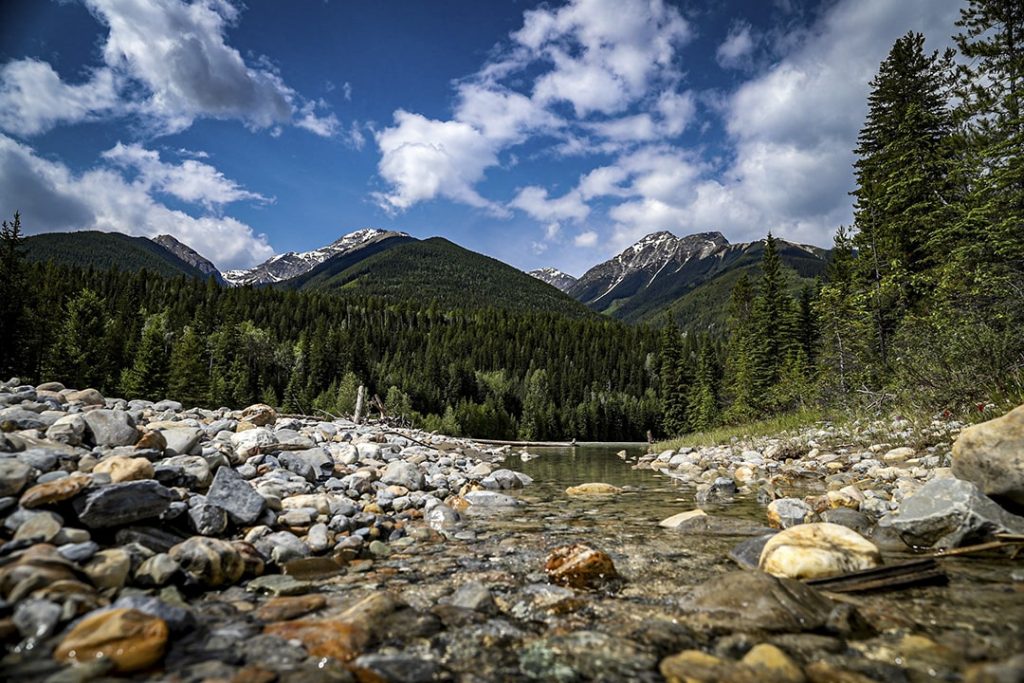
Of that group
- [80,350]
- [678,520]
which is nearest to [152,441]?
[678,520]

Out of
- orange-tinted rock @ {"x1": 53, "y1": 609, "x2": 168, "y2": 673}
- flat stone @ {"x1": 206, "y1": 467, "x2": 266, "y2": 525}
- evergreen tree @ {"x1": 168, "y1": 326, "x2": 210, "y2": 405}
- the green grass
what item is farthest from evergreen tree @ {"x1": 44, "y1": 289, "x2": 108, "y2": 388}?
the green grass

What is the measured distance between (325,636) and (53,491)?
3221 mm

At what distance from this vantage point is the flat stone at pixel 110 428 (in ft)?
22.6

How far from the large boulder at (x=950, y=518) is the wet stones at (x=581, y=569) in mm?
3813

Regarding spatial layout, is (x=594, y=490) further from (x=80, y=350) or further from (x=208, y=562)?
(x=80, y=350)

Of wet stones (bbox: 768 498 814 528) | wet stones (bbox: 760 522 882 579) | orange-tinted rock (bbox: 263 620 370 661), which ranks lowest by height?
orange-tinted rock (bbox: 263 620 370 661)

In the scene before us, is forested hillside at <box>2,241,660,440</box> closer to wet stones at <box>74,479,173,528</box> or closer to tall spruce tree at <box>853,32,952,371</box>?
wet stones at <box>74,479,173,528</box>

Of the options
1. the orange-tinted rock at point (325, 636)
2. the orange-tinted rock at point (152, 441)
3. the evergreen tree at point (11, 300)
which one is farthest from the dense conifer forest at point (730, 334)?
the orange-tinted rock at point (152, 441)

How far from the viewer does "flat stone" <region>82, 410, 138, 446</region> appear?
6.88m

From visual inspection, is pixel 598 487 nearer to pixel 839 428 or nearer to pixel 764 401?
pixel 839 428

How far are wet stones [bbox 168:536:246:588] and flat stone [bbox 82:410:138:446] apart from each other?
3.30 meters

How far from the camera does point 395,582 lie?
4977 millimetres

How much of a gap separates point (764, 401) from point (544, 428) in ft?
164

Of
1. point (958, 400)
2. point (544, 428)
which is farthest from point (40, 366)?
point (544, 428)
